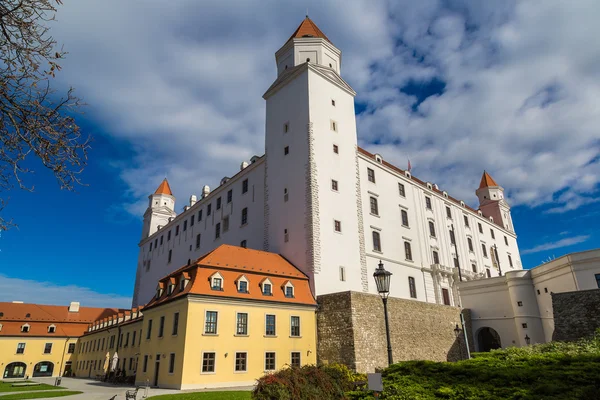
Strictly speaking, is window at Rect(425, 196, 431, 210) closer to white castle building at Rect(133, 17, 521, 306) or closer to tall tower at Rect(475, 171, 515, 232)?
white castle building at Rect(133, 17, 521, 306)

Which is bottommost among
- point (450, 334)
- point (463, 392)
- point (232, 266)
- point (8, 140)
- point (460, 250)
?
point (463, 392)

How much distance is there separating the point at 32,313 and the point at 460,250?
53586mm

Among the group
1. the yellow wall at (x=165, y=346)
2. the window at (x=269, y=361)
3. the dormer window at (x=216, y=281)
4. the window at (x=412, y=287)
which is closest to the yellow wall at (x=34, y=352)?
the yellow wall at (x=165, y=346)

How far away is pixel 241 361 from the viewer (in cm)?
2206

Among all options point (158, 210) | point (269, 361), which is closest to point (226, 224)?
point (269, 361)

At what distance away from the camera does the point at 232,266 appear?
24.5 m

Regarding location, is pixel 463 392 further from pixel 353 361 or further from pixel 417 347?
pixel 417 347

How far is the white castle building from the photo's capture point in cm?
2942

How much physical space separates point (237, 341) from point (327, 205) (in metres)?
12.3

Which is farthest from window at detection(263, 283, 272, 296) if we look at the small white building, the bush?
the small white building

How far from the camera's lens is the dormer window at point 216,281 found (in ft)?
74.3

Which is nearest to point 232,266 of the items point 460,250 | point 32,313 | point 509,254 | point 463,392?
point 463,392

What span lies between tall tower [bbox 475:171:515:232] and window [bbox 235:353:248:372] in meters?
49.1

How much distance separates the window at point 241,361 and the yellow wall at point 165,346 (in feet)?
10.5
